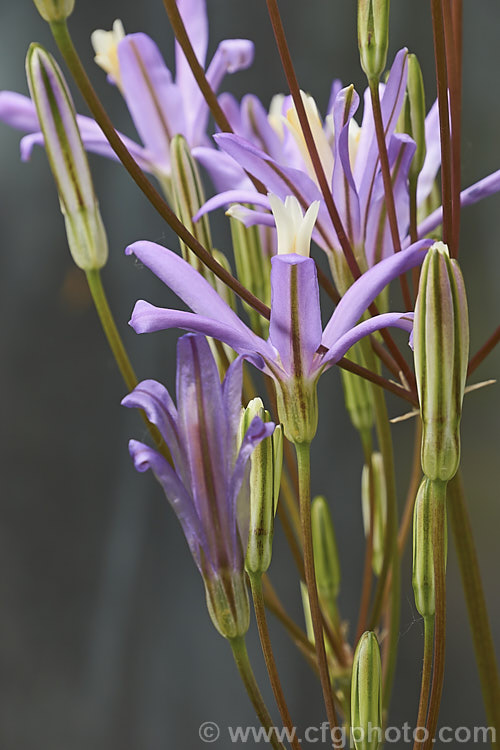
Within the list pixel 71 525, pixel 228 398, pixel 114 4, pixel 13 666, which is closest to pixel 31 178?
pixel 114 4

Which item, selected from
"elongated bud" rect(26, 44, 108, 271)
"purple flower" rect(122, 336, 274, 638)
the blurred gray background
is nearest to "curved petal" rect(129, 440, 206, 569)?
"purple flower" rect(122, 336, 274, 638)

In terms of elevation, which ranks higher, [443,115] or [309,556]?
[443,115]

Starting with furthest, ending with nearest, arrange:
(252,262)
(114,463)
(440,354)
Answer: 1. (114,463)
2. (252,262)
3. (440,354)

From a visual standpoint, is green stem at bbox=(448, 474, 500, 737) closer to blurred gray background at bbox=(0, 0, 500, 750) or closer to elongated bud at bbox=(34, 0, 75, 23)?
elongated bud at bbox=(34, 0, 75, 23)

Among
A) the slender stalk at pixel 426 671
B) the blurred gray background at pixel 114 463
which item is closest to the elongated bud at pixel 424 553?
the slender stalk at pixel 426 671

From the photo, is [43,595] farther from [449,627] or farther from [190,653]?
[449,627]

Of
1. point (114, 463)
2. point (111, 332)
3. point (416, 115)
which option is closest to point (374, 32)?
point (416, 115)

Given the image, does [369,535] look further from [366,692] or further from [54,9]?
[54,9]
